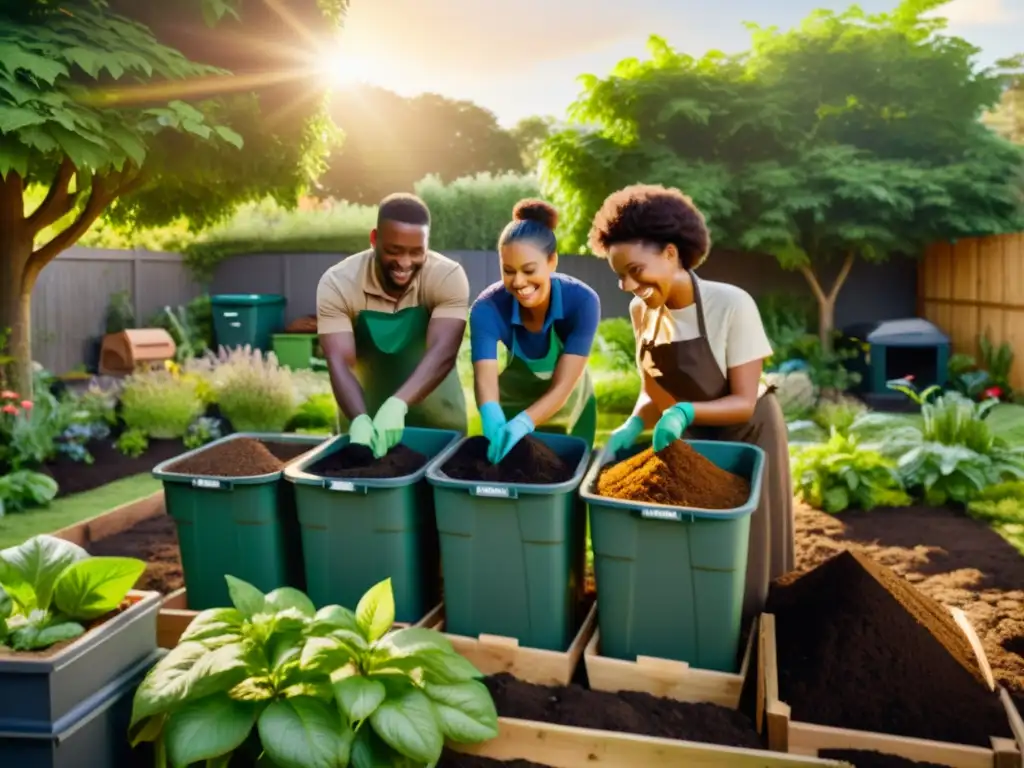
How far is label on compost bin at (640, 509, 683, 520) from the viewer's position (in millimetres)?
2311

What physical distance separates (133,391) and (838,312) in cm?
879

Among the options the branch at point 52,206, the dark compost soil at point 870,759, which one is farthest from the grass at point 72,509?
the dark compost soil at point 870,759

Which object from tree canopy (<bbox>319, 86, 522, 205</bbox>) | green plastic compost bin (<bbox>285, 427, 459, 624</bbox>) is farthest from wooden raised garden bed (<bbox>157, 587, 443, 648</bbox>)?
tree canopy (<bbox>319, 86, 522, 205</bbox>)

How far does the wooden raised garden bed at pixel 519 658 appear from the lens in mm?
2539

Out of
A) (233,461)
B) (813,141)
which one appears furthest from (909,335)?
(233,461)

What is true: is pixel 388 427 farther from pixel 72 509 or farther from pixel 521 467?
pixel 72 509

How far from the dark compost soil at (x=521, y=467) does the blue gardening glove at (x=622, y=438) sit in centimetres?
15

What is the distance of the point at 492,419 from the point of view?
275cm

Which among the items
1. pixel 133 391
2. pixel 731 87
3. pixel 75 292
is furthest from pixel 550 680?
pixel 75 292

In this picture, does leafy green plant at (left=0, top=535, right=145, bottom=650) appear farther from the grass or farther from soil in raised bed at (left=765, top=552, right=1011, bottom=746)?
the grass

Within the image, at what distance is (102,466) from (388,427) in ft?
13.8

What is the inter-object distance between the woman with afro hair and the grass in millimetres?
3286

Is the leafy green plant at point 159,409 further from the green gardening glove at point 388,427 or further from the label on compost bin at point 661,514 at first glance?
the label on compost bin at point 661,514

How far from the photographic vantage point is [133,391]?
7.03 metres
